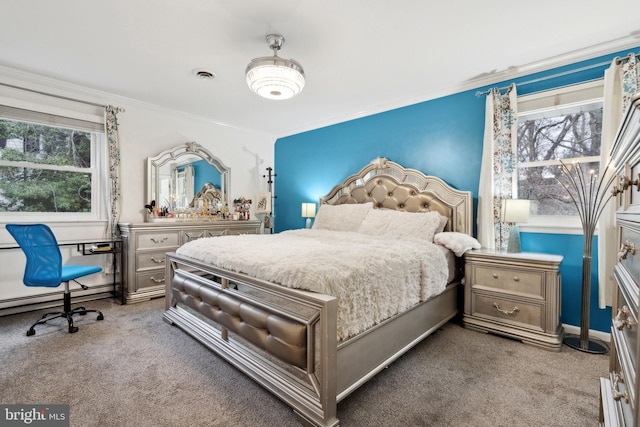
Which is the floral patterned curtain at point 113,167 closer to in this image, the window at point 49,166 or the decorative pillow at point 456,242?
the window at point 49,166

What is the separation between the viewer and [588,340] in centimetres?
242

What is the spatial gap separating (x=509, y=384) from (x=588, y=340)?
112 cm

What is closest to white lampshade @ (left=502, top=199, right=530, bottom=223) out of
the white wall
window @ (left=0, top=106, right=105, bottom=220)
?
the white wall

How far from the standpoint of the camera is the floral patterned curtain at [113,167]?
3.60 metres

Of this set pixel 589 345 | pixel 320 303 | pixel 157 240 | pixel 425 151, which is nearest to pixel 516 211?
pixel 589 345

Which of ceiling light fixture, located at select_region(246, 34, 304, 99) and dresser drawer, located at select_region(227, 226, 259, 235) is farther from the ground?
ceiling light fixture, located at select_region(246, 34, 304, 99)

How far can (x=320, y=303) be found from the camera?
56.7 inches

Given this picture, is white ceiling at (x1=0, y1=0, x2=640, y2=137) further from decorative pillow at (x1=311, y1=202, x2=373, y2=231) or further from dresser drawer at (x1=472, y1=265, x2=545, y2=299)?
dresser drawer at (x1=472, y1=265, x2=545, y2=299)

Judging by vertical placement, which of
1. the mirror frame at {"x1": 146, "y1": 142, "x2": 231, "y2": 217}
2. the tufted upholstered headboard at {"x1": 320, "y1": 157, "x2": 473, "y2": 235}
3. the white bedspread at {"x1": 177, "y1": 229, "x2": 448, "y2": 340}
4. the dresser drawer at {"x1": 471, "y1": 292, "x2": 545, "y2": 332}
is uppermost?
the mirror frame at {"x1": 146, "y1": 142, "x2": 231, "y2": 217}

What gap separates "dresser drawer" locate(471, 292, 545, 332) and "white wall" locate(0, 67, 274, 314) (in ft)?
12.7

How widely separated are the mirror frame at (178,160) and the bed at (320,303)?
1737 mm

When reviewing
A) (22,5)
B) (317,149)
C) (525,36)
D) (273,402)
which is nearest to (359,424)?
(273,402)

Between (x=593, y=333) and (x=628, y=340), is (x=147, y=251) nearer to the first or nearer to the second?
(x=628, y=340)

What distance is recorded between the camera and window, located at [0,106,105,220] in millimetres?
3174
